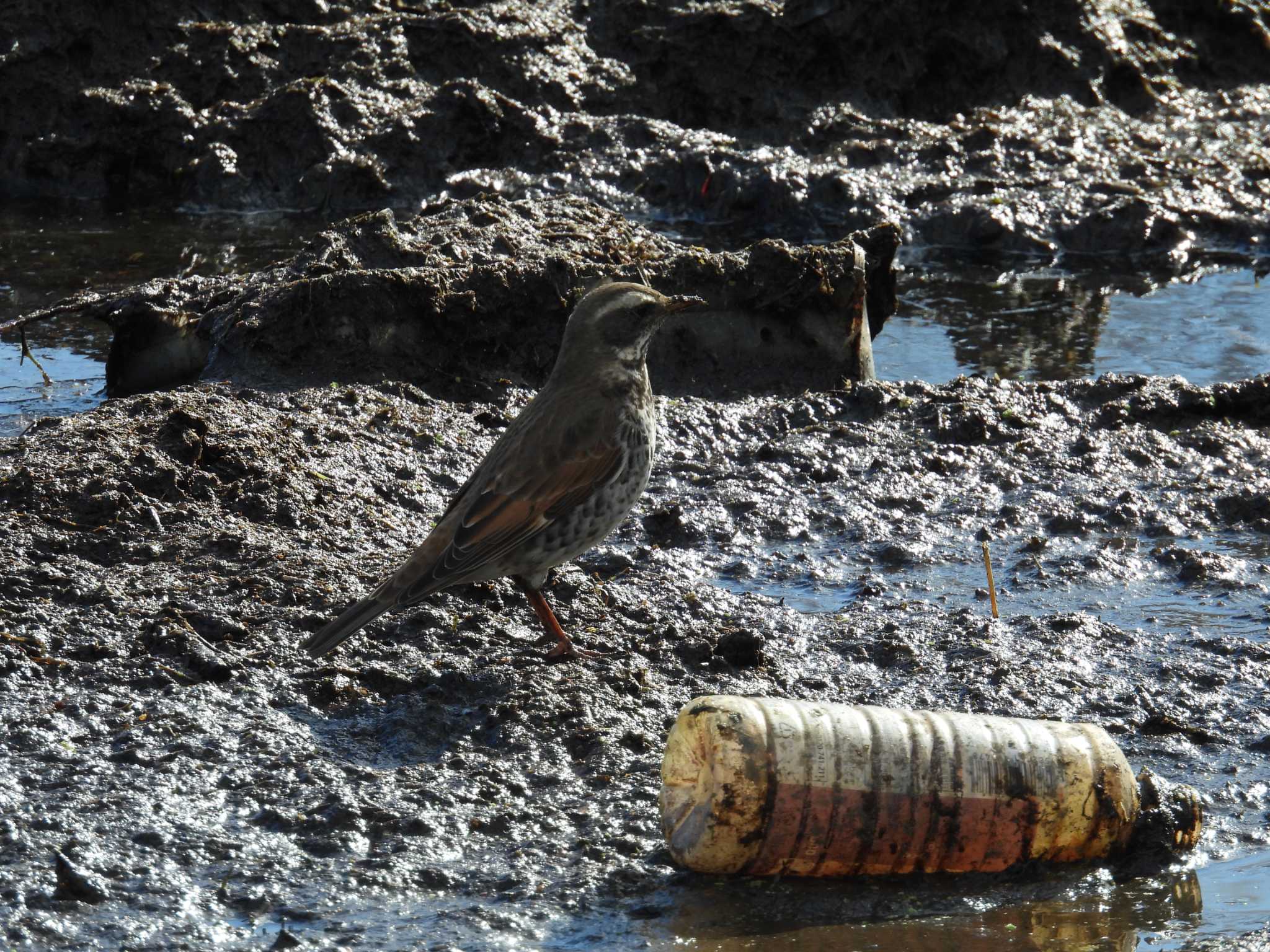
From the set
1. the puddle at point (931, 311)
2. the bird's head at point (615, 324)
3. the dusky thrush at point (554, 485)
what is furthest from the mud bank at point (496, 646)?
the puddle at point (931, 311)

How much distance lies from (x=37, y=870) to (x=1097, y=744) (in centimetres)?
305

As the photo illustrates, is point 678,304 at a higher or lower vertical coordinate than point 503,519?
higher

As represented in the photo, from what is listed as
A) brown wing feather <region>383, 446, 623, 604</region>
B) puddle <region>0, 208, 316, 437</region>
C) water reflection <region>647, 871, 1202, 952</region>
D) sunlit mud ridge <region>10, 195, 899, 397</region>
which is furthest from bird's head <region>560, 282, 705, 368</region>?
puddle <region>0, 208, 316, 437</region>

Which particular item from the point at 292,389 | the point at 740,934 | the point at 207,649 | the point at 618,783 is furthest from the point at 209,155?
the point at 740,934

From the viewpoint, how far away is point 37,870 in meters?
4.26

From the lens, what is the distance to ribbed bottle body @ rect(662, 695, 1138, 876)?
428cm

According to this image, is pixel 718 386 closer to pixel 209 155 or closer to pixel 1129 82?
pixel 209 155

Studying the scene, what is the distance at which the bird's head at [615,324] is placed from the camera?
21.2ft

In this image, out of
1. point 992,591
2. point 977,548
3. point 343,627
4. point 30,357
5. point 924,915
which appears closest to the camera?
point 924,915

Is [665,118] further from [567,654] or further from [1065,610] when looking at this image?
[567,654]

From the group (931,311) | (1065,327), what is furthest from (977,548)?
(931,311)

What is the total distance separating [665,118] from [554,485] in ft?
27.6

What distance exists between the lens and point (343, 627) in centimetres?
545

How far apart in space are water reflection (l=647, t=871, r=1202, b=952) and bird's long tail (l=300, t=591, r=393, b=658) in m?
1.70
